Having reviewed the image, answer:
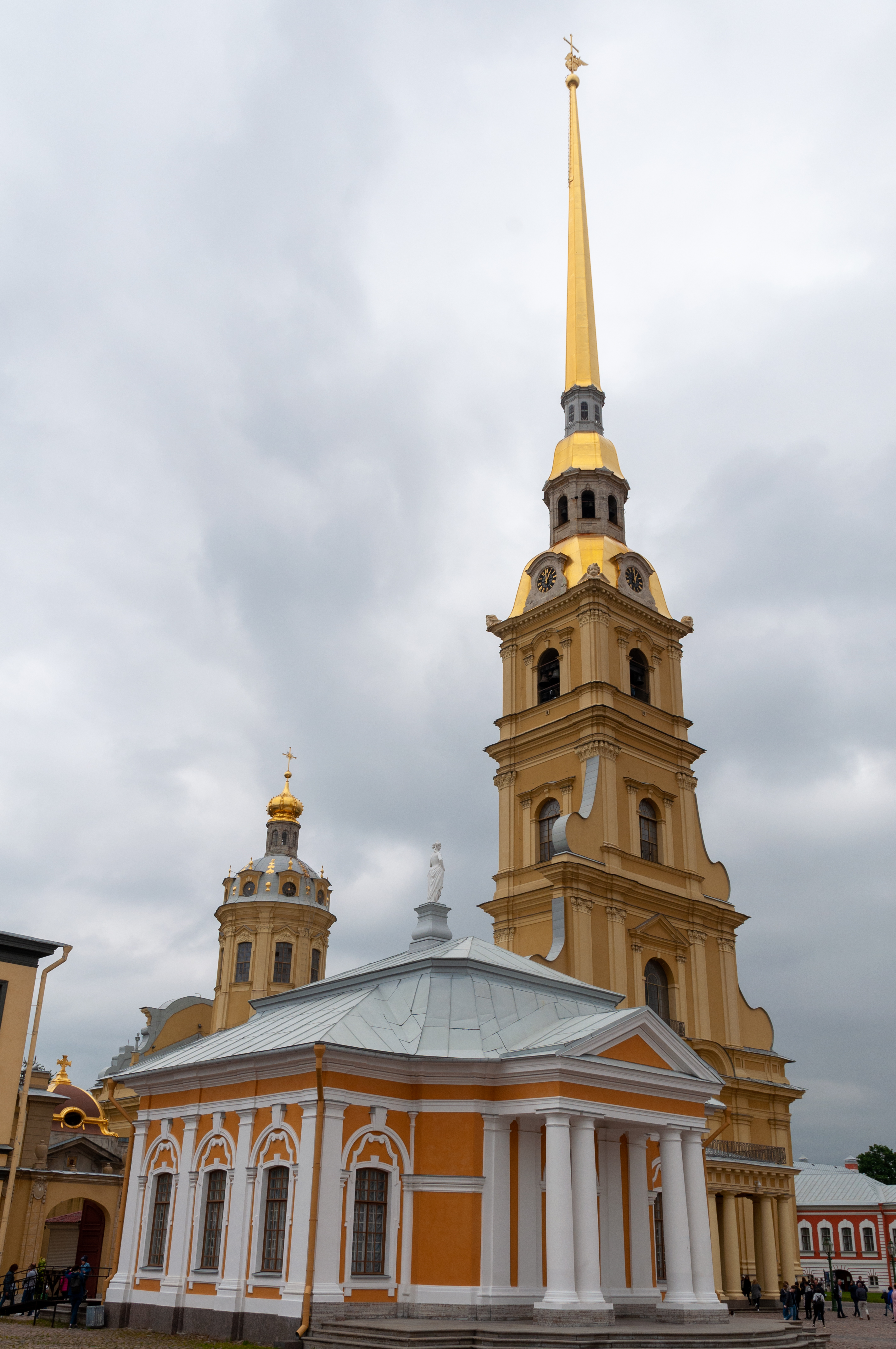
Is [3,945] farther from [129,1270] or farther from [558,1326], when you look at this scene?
[558,1326]

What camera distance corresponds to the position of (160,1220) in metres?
22.3

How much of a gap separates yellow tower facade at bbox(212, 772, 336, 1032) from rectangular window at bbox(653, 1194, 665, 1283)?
34.0m

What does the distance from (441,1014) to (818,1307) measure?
18135mm

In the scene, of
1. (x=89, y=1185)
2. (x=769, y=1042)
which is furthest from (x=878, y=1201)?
(x=89, y=1185)

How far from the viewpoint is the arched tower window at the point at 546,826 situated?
37.2 m

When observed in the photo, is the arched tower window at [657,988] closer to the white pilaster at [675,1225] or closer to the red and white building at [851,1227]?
the white pilaster at [675,1225]

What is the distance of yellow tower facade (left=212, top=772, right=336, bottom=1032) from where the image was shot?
55.1 meters

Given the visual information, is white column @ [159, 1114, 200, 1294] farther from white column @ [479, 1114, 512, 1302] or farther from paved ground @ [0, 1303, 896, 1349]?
white column @ [479, 1114, 512, 1302]

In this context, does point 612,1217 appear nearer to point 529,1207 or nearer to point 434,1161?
point 529,1207

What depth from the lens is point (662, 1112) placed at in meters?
20.9

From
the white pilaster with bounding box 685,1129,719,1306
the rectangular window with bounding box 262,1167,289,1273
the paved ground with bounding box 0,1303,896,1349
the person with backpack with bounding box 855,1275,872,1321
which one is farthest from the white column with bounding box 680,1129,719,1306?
the person with backpack with bounding box 855,1275,872,1321

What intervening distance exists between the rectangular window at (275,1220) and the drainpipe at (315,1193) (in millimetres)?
1034

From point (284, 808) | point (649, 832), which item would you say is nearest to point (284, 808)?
point (284, 808)

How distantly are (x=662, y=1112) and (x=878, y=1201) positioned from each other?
52.5m
